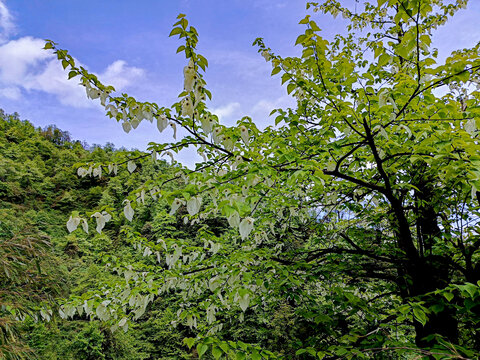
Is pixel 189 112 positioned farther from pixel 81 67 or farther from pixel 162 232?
pixel 162 232

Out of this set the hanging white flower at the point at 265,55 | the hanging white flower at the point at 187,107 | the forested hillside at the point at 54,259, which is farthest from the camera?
the forested hillside at the point at 54,259

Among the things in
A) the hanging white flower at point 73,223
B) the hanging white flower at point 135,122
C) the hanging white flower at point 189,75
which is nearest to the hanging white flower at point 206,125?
the hanging white flower at point 189,75

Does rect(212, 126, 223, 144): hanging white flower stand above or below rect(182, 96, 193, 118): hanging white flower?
below

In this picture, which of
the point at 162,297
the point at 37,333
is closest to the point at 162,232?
the point at 162,297

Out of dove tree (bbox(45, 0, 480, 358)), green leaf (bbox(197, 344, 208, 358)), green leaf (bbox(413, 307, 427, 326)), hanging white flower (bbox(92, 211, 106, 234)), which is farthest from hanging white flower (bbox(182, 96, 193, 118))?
green leaf (bbox(413, 307, 427, 326))

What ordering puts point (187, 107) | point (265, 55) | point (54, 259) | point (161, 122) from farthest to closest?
point (54, 259) → point (265, 55) → point (161, 122) → point (187, 107)

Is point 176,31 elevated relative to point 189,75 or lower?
elevated

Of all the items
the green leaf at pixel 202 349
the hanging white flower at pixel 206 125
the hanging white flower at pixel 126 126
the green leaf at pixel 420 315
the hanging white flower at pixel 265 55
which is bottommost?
the green leaf at pixel 202 349

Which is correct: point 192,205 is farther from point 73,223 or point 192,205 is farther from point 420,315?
point 420,315

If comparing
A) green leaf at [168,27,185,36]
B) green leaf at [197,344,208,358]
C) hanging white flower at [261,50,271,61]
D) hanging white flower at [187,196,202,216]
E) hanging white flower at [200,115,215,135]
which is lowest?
green leaf at [197,344,208,358]

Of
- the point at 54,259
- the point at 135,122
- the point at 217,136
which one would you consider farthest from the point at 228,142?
the point at 54,259

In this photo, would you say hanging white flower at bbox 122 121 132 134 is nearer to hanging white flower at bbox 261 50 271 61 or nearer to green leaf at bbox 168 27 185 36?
green leaf at bbox 168 27 185 36

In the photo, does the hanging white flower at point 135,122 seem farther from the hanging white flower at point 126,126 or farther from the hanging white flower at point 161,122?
the hanging white flower at point 161,122

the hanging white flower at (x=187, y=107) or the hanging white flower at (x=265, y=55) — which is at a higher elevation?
the hanging white flower at (x=265, y=55)
